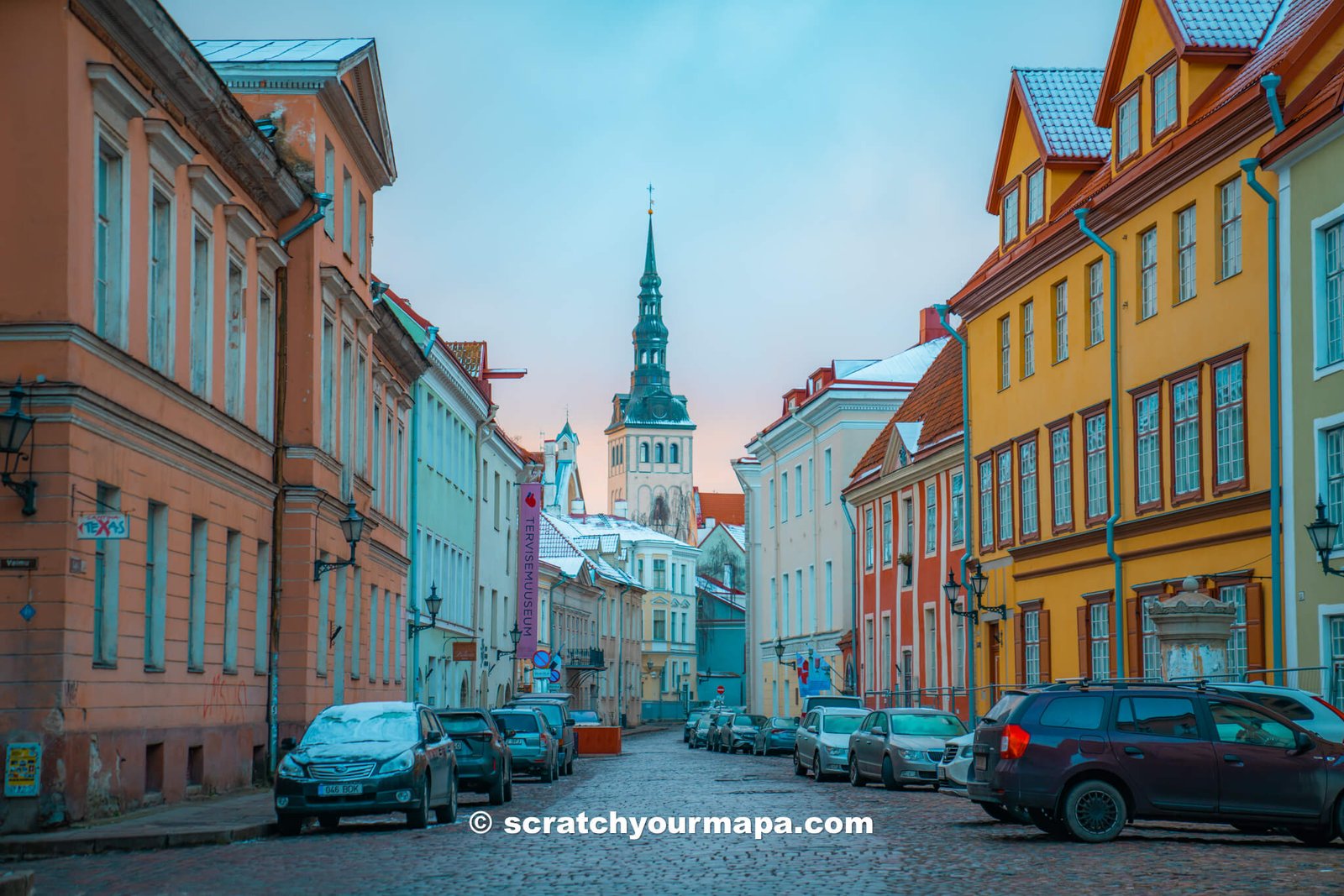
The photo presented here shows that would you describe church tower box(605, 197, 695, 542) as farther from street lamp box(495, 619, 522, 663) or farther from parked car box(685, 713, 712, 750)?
street lamp box(495, 619, 522, 663)

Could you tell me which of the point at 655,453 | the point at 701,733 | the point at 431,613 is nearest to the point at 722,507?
the point at 655,453

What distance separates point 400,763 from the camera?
19891 mm

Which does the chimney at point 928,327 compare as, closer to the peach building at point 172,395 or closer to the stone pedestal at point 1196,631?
the peach building at point 172,395

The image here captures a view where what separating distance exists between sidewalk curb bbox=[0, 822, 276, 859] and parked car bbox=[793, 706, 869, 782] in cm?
1678

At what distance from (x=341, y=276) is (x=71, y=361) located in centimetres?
1328

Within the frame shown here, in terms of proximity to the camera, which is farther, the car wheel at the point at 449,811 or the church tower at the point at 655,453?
the church tower at the point at 655,453

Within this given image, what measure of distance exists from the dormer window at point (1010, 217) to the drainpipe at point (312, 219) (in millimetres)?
15814

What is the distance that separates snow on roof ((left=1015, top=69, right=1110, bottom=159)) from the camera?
3616cm

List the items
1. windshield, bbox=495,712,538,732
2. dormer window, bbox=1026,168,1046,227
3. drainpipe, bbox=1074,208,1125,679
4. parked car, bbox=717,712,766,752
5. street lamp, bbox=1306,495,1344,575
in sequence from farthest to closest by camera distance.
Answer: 1. parked car, bbox=717,712,766,752
2. dormer window, bbox=1026,168,1046,227
3. windshield, bbox=495,712,538,732
4. drainpipe, bbox=1074,208,1125,679
5. street lamp, bbox=1306,495,1344,575

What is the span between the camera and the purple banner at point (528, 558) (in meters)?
66.4

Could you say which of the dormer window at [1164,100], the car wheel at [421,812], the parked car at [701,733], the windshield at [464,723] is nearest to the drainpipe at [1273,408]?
the dormer window at [1164,100]

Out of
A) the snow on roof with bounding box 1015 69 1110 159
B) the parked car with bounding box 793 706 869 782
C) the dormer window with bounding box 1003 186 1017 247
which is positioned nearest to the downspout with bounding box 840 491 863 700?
the dormer window with bounding box 1003 186 1017 247

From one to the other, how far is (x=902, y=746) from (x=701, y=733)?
139 ft

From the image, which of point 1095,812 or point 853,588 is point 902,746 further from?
point 853,588
